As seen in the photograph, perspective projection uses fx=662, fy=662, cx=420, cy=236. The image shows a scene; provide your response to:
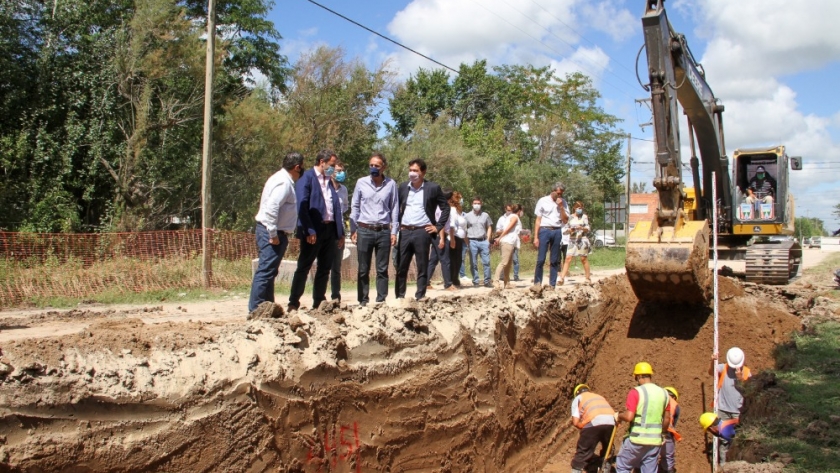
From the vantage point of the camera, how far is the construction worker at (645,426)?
5.92 meters

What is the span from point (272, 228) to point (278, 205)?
0.73ft

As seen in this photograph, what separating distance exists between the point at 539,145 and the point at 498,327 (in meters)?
36.7

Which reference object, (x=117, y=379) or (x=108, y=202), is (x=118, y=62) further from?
(x=117, y=379)

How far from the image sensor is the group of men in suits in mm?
6035

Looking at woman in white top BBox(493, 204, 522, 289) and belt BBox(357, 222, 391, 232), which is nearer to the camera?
belt BBox(357, 222, 391, 232)

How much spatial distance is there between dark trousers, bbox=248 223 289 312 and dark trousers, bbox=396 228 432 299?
168 cm

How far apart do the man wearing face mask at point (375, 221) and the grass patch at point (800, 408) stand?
3.93 meters

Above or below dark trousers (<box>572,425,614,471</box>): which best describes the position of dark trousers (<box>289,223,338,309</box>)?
above

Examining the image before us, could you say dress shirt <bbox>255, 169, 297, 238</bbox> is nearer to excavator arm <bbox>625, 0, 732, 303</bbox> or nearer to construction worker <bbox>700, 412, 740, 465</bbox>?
excavator arm <bbox>625, 0, 732, 303</bbox>

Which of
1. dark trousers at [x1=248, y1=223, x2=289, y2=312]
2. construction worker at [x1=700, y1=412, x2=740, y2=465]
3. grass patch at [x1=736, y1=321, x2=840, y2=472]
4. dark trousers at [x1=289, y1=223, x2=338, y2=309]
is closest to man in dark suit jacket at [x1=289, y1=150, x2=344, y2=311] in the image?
dark trousers at [x1=289, y1=223, x2=338, y2=309]

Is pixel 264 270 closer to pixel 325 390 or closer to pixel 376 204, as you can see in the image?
pixel 376 204

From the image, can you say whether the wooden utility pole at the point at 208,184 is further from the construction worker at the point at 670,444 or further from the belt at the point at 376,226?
the construction worker at the point at 670,444

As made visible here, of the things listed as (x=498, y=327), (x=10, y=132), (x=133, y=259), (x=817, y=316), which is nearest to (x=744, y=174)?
(x=817, y=316)

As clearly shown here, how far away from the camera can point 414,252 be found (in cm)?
742
